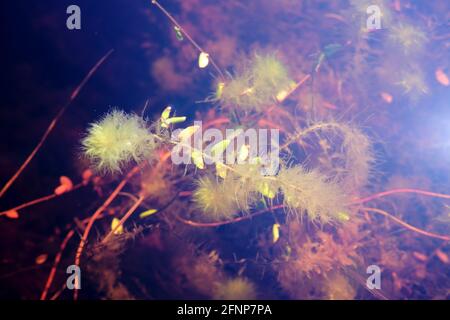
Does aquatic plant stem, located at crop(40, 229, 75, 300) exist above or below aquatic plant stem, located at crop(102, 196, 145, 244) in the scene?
below

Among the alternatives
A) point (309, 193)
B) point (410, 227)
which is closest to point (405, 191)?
point (410, 227)

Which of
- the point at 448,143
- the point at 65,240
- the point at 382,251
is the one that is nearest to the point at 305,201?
the point at 382,251

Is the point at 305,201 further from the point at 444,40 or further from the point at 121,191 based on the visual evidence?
the point at 444,40

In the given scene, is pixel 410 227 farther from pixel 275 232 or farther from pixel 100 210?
pixel 100 210

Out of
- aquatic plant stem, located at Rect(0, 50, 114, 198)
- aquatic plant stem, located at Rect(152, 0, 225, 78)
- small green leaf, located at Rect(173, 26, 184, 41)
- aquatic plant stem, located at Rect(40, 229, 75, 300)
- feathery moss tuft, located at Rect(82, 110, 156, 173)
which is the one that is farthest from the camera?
aquatic plant stem, located at Rect(152, 0, 225, 78)

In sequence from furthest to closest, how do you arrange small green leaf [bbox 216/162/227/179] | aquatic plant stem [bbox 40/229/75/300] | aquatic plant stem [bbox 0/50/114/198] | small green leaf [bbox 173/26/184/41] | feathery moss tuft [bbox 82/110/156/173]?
small green leaf [bbox 173/26/184/41] → aquatic plant stem [bbox 0/50/114/198] → aquatic plant stem [bbox 40/229/75/300] → small green leaf [bbox 216/162/227/179] → feathery moss tuft [bbox 82/110/156/173]

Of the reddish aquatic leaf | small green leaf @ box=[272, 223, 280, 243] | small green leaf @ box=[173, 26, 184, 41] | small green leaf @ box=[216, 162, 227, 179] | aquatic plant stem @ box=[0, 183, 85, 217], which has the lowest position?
the reddish aquatic leaf

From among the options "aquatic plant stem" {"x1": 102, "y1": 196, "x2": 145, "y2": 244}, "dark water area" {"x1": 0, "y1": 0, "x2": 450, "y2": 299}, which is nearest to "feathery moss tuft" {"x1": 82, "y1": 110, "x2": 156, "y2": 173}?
"dark water area" {"x1": 0, "y1": 0, "x2": 450, "y2": 299}

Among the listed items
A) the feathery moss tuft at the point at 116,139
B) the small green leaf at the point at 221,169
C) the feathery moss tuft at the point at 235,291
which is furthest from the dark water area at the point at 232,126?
the feathery moss tuft at the point at 116,139

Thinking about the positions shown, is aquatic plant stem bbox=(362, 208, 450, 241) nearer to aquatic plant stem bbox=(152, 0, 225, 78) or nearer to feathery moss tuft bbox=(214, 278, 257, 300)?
feathery moss tuft bbox=(214, 278, 257, 300)
